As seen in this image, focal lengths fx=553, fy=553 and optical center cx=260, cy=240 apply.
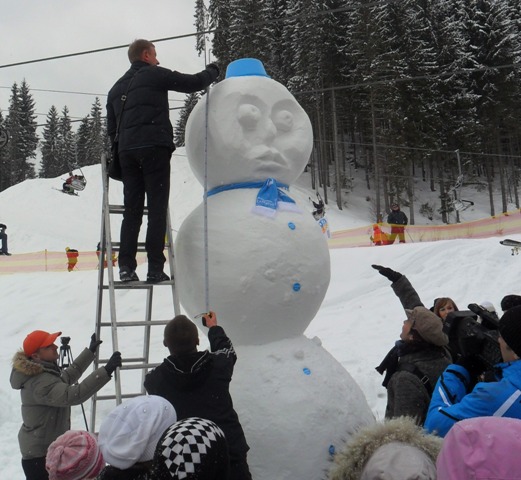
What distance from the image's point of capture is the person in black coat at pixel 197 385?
2.49 metres

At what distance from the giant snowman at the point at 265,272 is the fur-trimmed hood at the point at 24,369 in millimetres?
996

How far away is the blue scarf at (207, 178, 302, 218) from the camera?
354 cm

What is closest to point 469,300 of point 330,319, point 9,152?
point 330,319

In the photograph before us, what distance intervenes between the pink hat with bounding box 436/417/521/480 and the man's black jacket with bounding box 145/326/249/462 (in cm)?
130

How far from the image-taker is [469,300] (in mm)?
9359

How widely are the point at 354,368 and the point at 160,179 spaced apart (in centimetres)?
418

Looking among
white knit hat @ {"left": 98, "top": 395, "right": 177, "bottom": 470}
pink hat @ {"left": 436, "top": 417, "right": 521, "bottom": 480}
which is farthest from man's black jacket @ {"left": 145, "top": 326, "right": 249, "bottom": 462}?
pink hat @ {"left": 436, "top": 417, "right": 521, "bottom": 480}

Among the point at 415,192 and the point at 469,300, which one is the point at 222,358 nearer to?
the point at 469,300

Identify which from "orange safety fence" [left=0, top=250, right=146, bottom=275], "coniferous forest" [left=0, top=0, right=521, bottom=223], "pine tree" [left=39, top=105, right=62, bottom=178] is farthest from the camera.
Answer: "pine tree" [left=39, top=105, right=62, bottom=178]

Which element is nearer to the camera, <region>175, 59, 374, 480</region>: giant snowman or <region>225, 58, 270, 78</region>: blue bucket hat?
<region>175, 59, 374, 480</region>: giant snowman

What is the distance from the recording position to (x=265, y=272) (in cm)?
338

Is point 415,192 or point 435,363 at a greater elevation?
point 415,192

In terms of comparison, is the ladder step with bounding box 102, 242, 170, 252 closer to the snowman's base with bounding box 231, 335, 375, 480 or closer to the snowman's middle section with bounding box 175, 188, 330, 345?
the snowman's middle section with bounding box 175, 188, 330, 345

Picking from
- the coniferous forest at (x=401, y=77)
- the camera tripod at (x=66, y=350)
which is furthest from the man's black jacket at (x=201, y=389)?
the coniferous forest at (x=401, y=77)
